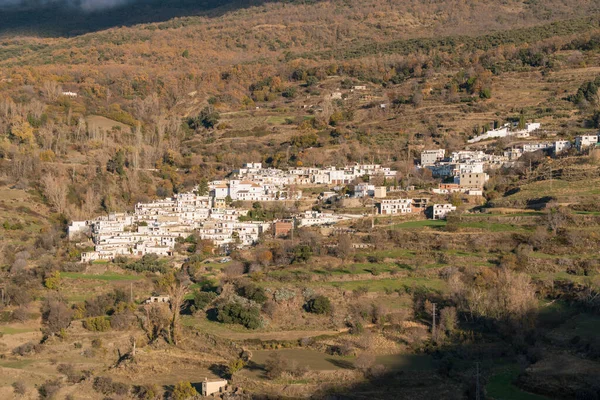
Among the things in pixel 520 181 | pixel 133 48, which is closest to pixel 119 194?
pixel 520 181

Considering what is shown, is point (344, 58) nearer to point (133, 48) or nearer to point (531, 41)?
point (531, 41)

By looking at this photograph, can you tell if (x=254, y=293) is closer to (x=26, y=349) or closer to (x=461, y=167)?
(x=26, y=349)

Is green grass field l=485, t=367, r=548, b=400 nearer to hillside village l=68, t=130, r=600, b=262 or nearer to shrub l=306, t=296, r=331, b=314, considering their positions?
shrub l=306, t=296, r=331, b=314

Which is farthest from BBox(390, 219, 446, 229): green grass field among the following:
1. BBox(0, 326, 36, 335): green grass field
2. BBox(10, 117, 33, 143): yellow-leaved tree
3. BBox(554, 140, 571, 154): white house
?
BBox(10, 117, 33, 143): yellow-leaved tree

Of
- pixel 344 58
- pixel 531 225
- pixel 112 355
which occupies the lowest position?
pixel 112 355

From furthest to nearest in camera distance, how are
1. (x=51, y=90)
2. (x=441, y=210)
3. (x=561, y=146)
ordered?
(x=51, y=90) → (x=561, y=146) → (x=441, y=210)

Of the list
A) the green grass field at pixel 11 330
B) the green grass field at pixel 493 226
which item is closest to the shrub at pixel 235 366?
the green grass field at pixel 11 330

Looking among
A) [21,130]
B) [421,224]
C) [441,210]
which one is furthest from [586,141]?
[21,130]

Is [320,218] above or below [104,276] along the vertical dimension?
above
